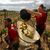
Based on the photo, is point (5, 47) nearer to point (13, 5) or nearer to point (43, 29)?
point (43, 29)

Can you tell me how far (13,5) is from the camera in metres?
2.08

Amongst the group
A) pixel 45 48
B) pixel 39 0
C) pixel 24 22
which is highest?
pixel 39 0

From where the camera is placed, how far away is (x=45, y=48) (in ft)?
5.94

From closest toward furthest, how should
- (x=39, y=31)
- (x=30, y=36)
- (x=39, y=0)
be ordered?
(x=30, y=36) < (x=39, y=31) < (x=39, y=0)

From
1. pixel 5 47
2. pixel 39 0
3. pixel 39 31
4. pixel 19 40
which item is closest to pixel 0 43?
pixel 5 47

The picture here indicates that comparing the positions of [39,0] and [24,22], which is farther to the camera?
[39,0]

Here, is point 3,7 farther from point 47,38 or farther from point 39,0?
point 47,38

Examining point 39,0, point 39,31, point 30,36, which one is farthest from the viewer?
point 39,0

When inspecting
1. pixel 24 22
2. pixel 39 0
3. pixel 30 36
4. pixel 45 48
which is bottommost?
pixel 45 48

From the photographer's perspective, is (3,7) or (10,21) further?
(3,7)

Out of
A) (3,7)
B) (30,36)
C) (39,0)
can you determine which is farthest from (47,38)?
(3,7)

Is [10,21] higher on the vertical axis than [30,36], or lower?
higher

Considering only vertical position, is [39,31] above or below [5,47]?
above

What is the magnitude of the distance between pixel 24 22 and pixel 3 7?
434mm
